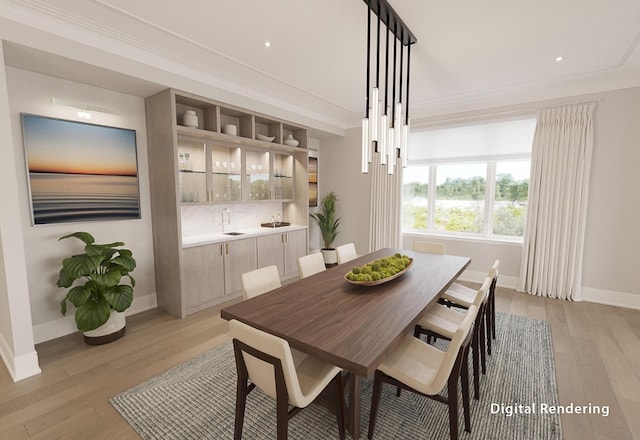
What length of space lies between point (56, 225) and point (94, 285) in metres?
0.73

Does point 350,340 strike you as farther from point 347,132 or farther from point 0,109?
point 347,132

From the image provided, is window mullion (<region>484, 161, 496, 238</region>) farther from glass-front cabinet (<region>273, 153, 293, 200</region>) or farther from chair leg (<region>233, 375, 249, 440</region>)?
chair leg (<region>233, 375, 249, 440</region>)

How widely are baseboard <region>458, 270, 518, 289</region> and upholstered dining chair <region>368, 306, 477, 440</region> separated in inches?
131

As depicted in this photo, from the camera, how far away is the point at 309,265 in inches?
114

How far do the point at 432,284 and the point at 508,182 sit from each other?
3230mm

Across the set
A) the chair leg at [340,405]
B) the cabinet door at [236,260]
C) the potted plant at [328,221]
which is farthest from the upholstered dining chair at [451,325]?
the potted plant at [328,221]

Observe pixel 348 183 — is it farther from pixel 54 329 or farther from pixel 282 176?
pixel 54 329

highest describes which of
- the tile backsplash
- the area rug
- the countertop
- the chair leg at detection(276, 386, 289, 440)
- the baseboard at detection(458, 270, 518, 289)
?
the tile backsplash

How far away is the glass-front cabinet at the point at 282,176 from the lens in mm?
4711

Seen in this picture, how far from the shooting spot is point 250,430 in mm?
1827

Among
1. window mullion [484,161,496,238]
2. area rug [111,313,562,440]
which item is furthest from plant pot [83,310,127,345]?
window mullion [484,161,496,238]

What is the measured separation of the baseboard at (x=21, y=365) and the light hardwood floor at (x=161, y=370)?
49mm

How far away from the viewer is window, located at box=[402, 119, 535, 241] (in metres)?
4.50

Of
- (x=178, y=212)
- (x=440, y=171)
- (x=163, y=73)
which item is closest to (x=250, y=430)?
(x=178, y=212)
